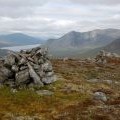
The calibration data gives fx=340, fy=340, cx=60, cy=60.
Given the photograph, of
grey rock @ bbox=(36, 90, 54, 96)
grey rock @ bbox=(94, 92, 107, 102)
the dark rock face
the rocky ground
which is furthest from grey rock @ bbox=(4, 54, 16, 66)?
grey rock @ bbox=(94, 92, 107, 102)

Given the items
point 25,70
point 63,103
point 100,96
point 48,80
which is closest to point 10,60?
→ point 25,70

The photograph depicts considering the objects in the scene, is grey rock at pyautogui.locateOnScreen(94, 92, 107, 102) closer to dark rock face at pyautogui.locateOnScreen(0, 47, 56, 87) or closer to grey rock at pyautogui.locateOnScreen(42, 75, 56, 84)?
grey rock at pyautogui.locateOnScreen(42, 75, 56, 84)

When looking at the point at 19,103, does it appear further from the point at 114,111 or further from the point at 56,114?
the point at 114,111

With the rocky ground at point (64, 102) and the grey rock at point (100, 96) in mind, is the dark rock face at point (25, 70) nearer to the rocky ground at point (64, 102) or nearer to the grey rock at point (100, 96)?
the rocky ground at point (64, 102)

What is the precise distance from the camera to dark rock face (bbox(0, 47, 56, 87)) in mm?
51469

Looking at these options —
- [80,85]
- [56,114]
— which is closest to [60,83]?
[80,85]

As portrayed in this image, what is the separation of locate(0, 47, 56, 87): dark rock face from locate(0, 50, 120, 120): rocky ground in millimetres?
1799

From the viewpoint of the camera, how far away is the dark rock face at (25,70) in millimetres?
51469

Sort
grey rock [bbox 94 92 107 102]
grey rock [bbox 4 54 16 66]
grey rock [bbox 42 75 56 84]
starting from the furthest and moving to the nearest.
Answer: grey rock [bbox 42 75 56 84] < grey rock [bbox 4 54 16 66] < grey rock [bbox 94 92 107 102]

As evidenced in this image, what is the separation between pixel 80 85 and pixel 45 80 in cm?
661

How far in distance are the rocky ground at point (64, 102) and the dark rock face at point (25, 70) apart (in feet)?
5.90

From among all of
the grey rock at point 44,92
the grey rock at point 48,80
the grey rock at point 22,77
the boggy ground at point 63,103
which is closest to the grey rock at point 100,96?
A: the boggy ground at point 63,103

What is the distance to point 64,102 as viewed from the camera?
45.5 meters

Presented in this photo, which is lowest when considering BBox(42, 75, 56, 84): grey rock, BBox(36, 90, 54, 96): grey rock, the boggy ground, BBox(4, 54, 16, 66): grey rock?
the boggy ground
